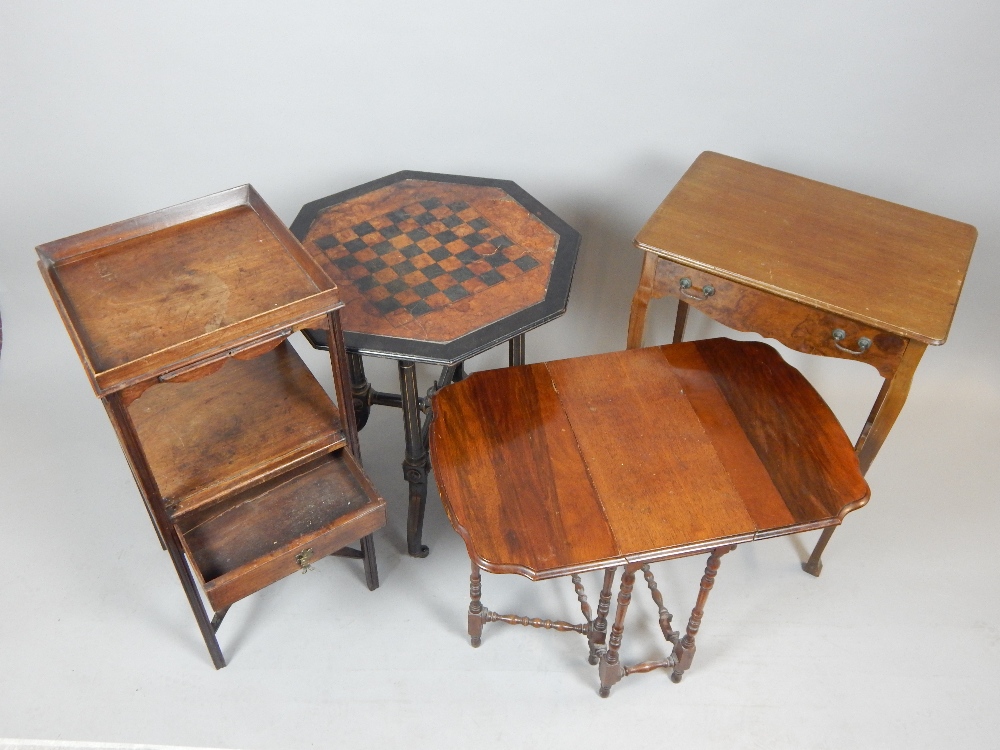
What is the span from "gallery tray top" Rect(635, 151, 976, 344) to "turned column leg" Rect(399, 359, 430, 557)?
0.69 m

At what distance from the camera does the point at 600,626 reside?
215cm

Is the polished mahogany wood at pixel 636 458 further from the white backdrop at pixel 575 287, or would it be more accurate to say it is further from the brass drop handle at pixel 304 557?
the white backdrop at pixel 575 287

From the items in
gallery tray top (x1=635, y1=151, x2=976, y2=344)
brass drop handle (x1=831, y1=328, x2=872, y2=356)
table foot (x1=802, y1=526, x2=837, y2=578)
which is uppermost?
gallery tray top (x1=635, y1=151, x2=976, y2=344)

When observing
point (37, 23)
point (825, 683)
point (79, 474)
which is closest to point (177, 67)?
point (37, 23)

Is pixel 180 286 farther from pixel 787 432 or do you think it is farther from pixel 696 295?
pixel 787 432

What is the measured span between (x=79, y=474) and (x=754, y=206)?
2.25m

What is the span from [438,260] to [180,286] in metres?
0.71

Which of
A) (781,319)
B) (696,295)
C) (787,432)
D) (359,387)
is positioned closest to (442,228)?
(359,387)

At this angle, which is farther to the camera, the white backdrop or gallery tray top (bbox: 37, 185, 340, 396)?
the white backdrop

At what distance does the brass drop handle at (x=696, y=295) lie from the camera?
→ 2.11m

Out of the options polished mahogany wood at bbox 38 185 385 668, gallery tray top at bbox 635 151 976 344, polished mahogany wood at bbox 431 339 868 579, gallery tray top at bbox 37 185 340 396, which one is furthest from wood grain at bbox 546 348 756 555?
gallery tray top at bbox 37 185 340 396

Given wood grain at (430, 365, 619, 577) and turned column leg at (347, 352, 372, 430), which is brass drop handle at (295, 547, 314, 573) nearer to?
wood grain at (430, 365, 619, 577)

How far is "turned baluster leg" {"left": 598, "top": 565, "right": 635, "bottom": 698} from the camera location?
194 cm

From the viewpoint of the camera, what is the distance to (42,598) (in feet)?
8.09
